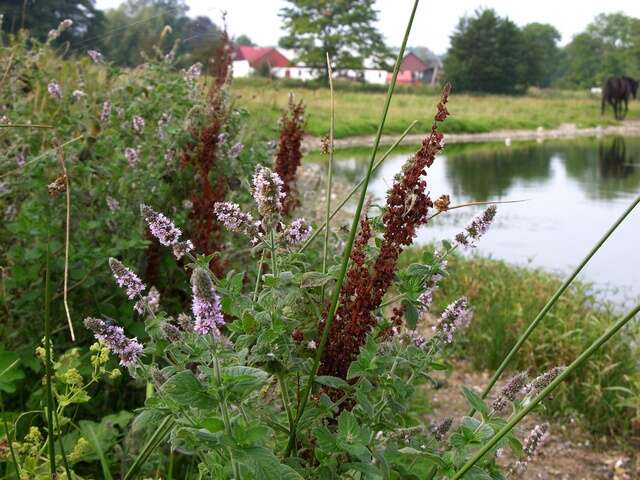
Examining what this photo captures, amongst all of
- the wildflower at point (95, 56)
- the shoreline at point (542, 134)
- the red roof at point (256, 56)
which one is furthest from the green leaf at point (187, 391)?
the shoreline at point (542, 134)

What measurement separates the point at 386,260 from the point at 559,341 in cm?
303

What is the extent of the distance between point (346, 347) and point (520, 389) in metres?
0.38

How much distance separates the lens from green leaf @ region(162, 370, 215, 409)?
984mm

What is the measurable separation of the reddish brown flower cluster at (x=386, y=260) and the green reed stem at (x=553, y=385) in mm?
332

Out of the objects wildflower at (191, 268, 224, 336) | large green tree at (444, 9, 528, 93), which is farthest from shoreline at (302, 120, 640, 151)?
wildflower at (191, 268, 224, 336)

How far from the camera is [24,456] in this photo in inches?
66.9

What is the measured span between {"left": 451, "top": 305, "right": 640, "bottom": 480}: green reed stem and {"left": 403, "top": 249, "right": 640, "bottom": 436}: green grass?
2667mm

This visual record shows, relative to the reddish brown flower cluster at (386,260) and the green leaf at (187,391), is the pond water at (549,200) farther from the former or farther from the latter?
the green leaf at (187,391)

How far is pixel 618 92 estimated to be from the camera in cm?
3278

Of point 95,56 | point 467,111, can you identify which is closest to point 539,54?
point 467,111

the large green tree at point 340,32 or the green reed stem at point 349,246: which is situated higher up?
the large green tree at point 340,32

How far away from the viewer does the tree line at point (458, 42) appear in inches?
241

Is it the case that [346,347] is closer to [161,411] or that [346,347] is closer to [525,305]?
[161,411]

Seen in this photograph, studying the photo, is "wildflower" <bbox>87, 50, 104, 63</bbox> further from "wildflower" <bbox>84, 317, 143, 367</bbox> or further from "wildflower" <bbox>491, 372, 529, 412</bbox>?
"wildflower" <bbox>491, 372, 529, 412</bbox>
